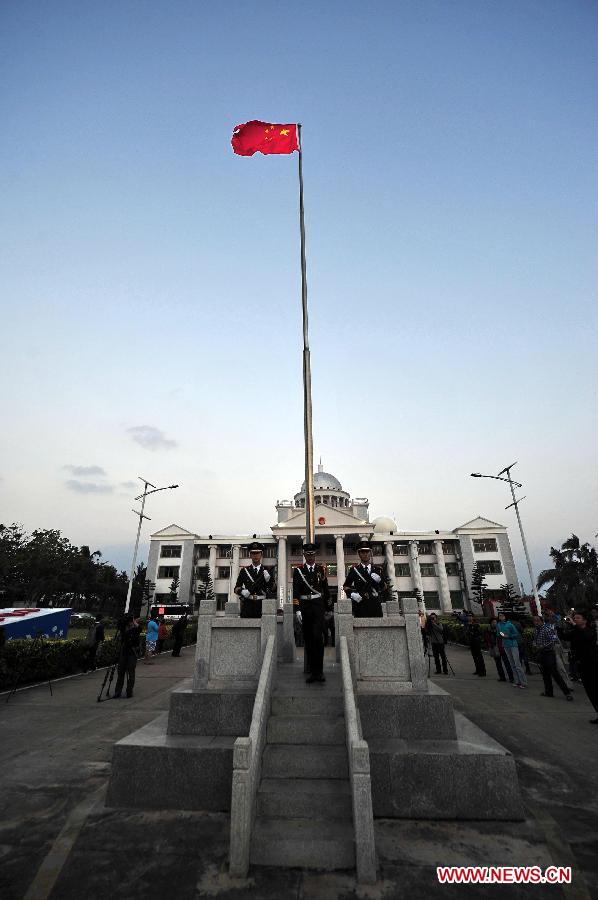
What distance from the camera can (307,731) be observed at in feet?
19.4

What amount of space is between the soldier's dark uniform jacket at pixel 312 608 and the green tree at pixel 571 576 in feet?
160

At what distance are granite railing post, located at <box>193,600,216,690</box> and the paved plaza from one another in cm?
146

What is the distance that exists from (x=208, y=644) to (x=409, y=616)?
11.1 feet

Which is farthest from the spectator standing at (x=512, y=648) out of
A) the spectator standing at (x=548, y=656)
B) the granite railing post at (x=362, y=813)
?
the granite railing post at (x=362, y=813)

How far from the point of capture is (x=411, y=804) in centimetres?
524

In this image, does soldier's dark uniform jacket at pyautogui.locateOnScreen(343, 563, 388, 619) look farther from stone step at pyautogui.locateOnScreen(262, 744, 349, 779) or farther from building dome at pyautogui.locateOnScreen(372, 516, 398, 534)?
building dome at pyautogui.locateOnScreen(372, 516, 398, 534)

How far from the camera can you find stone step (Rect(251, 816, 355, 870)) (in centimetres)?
416

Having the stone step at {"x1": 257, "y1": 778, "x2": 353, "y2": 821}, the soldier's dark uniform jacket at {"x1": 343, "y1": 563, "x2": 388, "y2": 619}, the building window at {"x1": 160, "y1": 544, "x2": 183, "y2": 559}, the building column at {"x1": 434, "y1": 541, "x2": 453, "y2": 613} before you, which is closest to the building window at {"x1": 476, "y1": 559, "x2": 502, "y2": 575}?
the building column at {"x1": 434, "y1": 541, "x2": 453, "y2": 613}

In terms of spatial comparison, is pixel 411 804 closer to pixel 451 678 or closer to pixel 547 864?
pixel 547 864

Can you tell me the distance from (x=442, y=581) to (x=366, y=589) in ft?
198

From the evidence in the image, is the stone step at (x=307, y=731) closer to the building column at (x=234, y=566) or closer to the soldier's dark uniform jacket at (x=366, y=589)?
the soldier's dark uniform jacket at (x=366, y=589)

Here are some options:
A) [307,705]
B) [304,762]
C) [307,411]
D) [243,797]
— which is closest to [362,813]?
[243,797]

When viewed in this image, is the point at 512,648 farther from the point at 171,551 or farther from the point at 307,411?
the point at 171,551

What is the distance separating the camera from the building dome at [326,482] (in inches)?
3012
